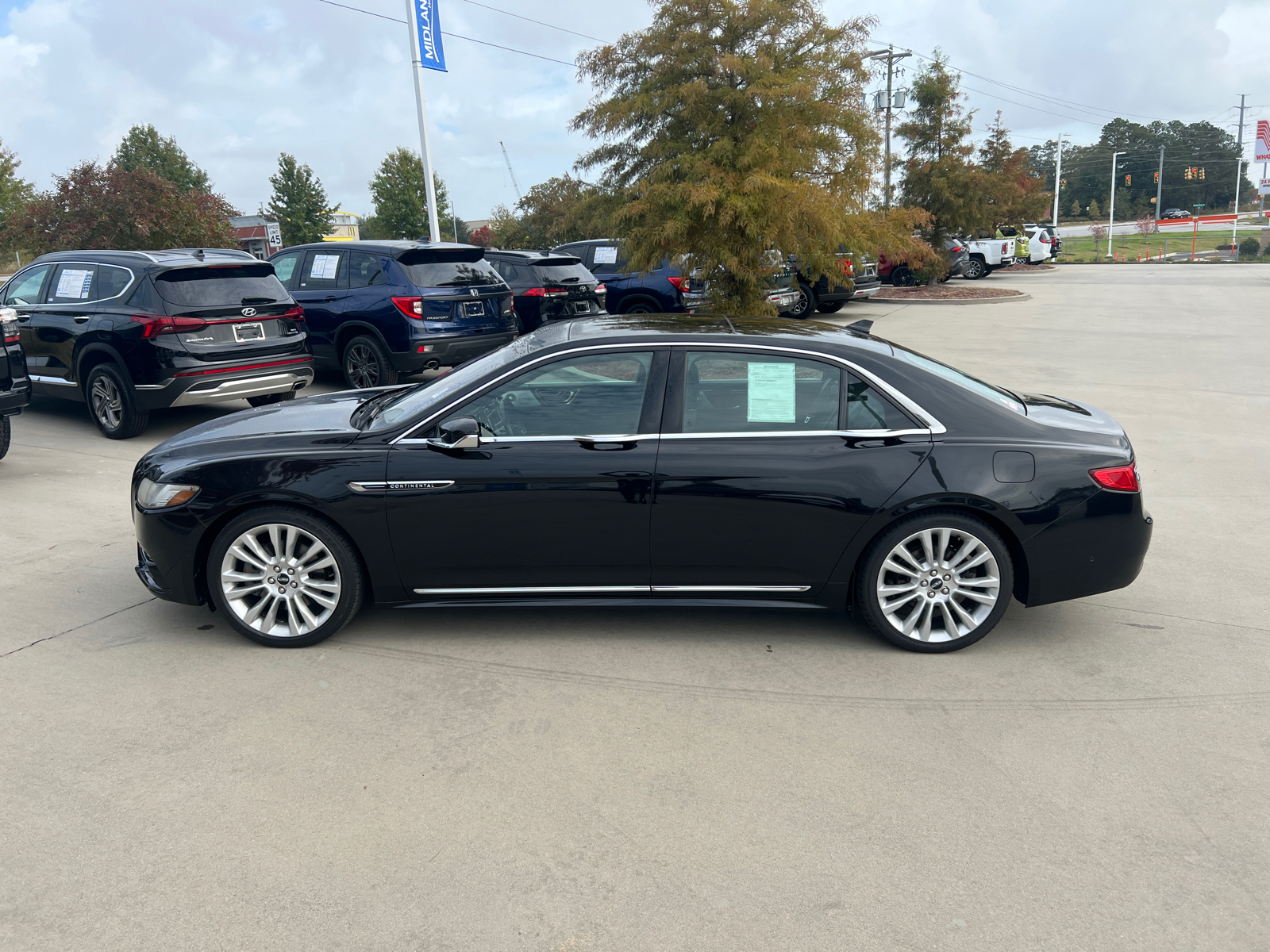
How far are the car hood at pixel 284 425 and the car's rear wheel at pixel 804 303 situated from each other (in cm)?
1430

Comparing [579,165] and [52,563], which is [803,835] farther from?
[579,165]

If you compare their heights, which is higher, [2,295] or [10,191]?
[10,191]

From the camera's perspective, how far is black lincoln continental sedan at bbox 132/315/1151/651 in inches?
170

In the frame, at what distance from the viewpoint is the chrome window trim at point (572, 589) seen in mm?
4465

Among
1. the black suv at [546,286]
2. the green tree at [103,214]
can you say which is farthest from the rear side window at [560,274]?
the green tree at [103,214]

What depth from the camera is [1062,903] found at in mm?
2811

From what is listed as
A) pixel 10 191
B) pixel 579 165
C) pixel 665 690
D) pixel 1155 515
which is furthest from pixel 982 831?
pixel 10 191

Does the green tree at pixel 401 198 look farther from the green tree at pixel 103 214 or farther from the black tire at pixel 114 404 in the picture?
the black tire at pixel 114 404

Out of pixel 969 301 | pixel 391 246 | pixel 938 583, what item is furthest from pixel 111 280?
pixel 969 301

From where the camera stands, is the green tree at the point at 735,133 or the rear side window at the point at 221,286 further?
the green tree at the point at 735,133

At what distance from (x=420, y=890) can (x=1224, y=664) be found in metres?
3.57

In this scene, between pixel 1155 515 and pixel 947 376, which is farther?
pixel 1155 515

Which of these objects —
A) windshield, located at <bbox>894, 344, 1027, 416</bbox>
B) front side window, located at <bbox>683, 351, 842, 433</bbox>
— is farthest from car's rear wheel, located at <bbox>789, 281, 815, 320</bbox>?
front side window, located at <bbox>683, 351, 842, 433</bbox>

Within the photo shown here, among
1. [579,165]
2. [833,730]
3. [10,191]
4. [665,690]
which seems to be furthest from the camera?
[10,191]
